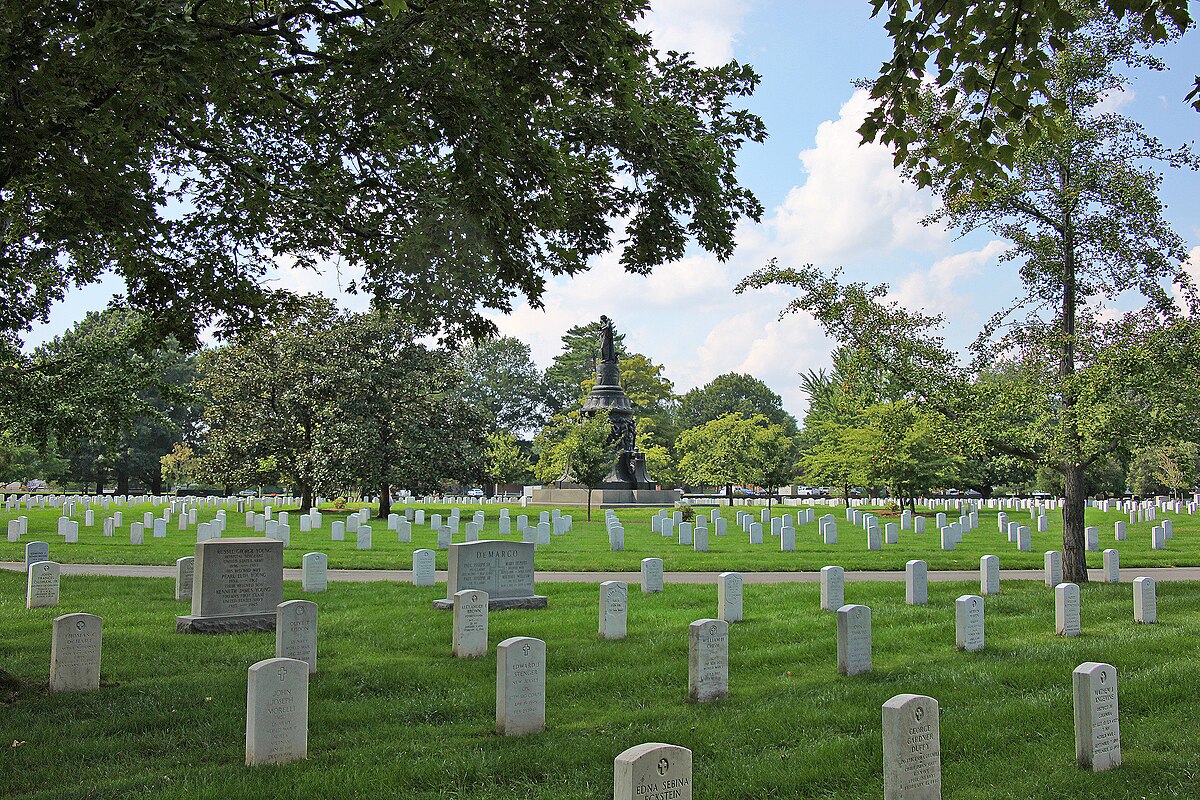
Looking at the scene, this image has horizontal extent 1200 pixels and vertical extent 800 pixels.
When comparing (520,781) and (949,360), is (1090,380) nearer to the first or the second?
(949,360)

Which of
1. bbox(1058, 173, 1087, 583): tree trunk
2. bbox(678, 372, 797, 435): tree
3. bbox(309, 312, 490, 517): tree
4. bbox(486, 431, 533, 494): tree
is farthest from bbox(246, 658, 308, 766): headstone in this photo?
bbox(678, 372, 797, 435): tree

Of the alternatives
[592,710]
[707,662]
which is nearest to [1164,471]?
[707,662]

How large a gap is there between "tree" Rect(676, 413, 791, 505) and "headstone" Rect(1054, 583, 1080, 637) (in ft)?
133

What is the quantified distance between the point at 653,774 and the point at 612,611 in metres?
6.33

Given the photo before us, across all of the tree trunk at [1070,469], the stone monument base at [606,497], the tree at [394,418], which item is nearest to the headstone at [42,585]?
the tree trunk at [1070,469]

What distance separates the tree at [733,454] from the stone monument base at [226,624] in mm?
41423

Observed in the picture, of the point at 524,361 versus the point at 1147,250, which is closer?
the point at 1147,250

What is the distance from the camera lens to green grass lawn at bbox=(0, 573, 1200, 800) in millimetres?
5559

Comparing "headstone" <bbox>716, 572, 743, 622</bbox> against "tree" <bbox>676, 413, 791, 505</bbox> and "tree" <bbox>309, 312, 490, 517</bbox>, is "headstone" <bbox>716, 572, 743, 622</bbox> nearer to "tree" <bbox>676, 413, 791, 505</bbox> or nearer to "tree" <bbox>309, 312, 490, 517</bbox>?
"tree" <bbox>309, 312, 490, 517</bbox>

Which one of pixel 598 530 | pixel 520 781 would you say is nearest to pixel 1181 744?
pixel 520 781

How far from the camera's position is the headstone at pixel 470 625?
939cm

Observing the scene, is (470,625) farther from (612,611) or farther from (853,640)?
(853,640)

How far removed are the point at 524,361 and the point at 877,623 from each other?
2983 inches

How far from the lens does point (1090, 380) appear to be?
42.2 feet
